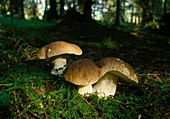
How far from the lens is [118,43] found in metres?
5.59

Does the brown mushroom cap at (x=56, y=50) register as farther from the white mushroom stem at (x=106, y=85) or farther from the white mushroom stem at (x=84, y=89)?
the white mushroom stem at (x=106, y=85)

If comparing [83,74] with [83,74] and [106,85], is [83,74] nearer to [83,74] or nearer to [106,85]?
[83,74]

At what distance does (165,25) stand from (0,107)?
10225 mm

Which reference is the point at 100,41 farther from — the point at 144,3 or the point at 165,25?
the point at 144,3

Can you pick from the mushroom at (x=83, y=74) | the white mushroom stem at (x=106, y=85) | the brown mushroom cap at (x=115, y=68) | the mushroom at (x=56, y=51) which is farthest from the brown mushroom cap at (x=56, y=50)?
the white mushroom stem at (x=106, y=85)

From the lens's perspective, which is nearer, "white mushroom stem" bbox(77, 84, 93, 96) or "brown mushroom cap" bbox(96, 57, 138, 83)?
"brown mushroom cap" bbox(96, 57, 138, 83)

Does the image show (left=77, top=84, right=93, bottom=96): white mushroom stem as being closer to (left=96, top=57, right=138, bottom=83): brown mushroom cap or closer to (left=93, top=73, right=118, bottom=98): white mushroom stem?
(left=93, top=73, right=118, bottom=98): white mushroom stem

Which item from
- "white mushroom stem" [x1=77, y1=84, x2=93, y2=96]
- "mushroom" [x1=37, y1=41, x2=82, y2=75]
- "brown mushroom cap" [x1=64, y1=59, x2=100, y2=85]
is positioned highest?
"mushroom" [x1=37, y1=41, x2=82, y2=75]

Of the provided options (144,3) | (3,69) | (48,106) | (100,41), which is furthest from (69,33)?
(144,3)

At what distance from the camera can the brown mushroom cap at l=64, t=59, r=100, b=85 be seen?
1589 millimetres

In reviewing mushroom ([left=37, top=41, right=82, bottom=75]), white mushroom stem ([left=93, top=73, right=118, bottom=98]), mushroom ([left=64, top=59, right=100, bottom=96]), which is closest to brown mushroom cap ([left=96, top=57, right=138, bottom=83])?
mushroom ([left=64, top=59, right=100, bottom=96])

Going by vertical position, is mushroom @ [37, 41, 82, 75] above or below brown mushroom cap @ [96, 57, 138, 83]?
above

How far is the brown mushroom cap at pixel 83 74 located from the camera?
5.21 feet

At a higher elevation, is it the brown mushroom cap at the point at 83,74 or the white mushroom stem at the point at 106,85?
the brown mushroom cap at the point at 83,74
